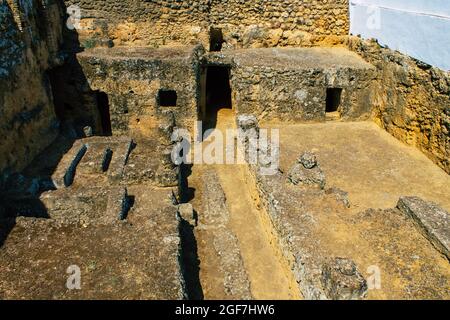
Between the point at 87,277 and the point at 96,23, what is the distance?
9.68m

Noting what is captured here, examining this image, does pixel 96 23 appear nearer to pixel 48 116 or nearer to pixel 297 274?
pixel 48 116

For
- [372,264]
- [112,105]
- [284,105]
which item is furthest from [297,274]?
[112,105]

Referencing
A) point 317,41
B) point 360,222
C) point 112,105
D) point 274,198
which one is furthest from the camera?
point 317,41

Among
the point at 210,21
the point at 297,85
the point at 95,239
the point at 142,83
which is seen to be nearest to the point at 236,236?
the point at 95,239

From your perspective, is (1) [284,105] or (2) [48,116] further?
Result: (1) [284,105]

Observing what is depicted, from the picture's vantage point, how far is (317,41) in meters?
13.7

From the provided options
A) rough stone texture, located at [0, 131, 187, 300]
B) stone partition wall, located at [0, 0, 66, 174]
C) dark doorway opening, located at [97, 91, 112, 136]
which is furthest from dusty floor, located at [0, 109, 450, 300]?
dark doorway opening, located at [97, 91, 112, 136]

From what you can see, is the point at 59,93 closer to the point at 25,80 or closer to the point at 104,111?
the point at 104,111

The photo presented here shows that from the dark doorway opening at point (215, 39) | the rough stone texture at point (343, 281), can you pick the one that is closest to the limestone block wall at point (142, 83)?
the dark doorway opening at point (215, 39)

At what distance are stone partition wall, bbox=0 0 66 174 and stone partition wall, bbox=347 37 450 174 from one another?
9.49 meters

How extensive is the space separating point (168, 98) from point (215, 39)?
10.5 ft

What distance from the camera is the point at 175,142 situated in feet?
34.3

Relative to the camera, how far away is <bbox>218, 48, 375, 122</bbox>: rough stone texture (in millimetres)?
11438

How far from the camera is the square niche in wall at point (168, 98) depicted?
39.1ft
